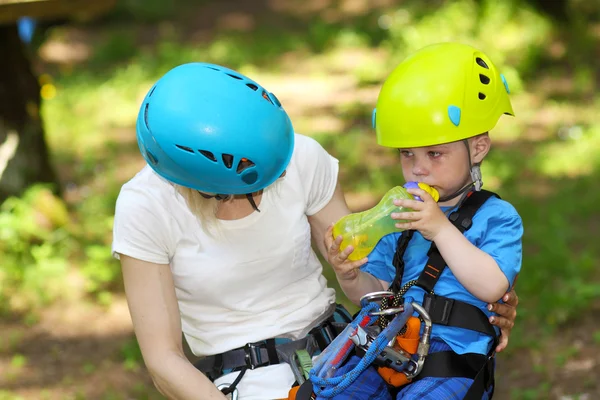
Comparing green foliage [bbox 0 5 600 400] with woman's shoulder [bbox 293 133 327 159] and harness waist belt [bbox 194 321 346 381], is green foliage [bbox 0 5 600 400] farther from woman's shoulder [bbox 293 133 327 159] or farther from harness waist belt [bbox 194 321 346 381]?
woman's shoulder [bbox 293 133 327 159]

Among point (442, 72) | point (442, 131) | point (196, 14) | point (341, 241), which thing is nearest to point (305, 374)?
point (341, 241)

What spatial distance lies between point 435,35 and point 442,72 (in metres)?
7.55

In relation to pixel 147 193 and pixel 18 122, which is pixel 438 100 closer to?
pixel 147 193

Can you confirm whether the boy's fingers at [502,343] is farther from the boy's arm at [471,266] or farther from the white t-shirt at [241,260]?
the white t-shirt at [241,260]

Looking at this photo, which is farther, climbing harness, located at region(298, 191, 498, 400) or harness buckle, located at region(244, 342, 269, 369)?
harness buckle, located at region(244, 342, 269, 369)

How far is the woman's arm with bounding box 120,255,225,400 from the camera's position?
3.07m

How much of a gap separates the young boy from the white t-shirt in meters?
0.21

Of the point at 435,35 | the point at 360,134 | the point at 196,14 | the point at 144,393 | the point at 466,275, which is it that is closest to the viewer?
the point at 466,275

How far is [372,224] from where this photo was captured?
10.3 ft

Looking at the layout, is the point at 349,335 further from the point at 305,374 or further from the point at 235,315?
the point at 235,315

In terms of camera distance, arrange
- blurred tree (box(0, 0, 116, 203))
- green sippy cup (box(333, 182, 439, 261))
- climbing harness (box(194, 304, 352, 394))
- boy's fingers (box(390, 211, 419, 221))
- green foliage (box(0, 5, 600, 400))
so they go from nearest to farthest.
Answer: boy's fingers (box(390, 211, 419, 221)) → green sippy cup (box(333, 182, 439, 261)) → climbing harness (box(194, 304, 352, 394)) → green foliage (box(0, 5, 600, 400)) → blurred tree (box(0, 0, 116, 203))

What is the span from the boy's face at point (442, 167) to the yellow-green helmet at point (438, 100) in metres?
0.07

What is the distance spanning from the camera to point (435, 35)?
34.5 ft

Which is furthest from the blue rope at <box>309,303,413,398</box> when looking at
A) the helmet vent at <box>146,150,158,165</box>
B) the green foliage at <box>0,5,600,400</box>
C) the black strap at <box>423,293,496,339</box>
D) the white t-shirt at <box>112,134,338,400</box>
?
the green foliage at <box>0,5,600,400</box>
